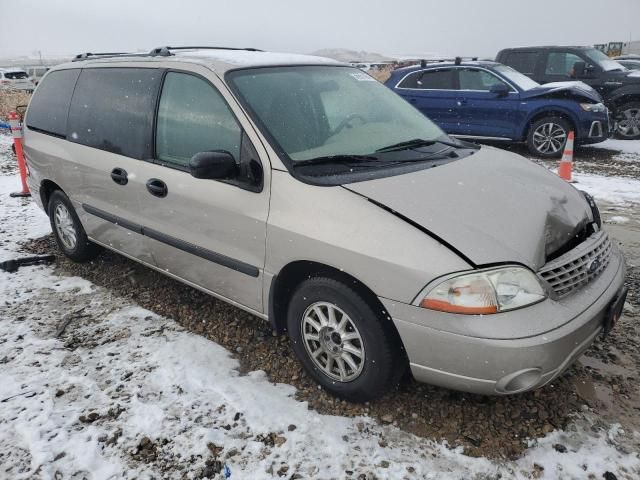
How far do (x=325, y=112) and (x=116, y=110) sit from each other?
1.58 meters

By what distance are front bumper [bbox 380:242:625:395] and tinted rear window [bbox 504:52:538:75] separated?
10.2 meters

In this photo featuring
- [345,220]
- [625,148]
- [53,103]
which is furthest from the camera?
[625,148]

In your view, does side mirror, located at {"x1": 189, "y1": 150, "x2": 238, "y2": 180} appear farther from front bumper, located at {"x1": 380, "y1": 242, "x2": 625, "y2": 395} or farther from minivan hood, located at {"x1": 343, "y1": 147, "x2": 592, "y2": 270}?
front bumper, located at {"x1": 380, "y1": 242, "x2": 625, "y2": 395}

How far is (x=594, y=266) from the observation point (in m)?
2.48

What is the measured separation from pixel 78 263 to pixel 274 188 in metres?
2.84

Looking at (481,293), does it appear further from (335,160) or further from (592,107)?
(592,107)

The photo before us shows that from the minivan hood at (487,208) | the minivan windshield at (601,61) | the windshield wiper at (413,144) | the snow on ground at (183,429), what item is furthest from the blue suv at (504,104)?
the snow on ground at (183,429)

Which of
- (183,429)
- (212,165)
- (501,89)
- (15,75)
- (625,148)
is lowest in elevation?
(183,429)

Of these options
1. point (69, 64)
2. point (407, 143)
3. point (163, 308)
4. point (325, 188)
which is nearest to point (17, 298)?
point (163, 308)

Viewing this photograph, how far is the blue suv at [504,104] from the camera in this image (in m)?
8.50

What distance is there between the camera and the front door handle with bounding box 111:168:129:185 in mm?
3434

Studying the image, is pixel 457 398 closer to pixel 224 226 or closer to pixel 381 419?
pixel 381 419

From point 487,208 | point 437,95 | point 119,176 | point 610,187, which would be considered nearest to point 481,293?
point 487,208

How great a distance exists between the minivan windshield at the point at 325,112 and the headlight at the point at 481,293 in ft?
3.33
